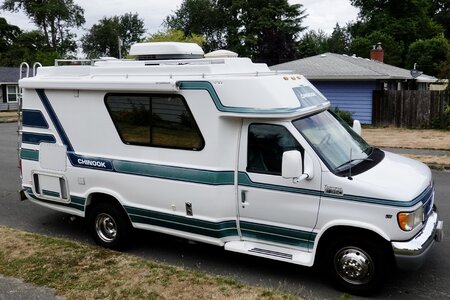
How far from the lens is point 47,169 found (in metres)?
7.17

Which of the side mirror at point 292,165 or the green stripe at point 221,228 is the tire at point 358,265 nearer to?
the green stripe at point 221,228

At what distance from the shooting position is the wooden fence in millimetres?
20922

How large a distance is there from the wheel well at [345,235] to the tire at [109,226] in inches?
106

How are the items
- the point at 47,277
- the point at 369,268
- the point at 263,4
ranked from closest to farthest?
the point at 369,268
the point at 47,277
the point at 263,4

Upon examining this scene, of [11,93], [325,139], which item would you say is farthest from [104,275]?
[11,93]

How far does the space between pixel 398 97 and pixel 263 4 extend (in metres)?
38.1

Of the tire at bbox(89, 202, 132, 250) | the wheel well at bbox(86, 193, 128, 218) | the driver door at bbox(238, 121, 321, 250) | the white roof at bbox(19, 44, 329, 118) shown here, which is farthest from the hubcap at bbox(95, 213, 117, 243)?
the driver door at bbox(238, 121, 321, 250)

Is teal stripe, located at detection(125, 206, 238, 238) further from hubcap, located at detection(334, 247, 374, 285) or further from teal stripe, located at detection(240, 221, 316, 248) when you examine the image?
hubcap, located at detection(334, 247, 374, 285)

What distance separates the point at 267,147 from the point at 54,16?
67.0m

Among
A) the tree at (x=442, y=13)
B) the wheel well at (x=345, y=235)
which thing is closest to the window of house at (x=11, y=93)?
the wheel well at (x=345, y=235)

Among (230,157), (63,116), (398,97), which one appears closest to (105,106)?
(63,116)

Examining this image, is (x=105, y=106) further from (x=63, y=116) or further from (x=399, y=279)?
(x=399, y=279)

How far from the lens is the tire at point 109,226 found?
6.70 metres

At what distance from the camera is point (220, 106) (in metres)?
5.70
